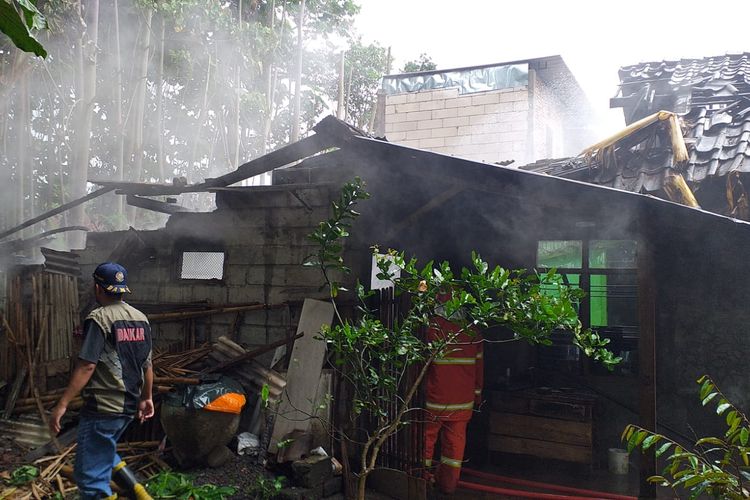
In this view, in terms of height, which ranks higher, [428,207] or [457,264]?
[428,207]

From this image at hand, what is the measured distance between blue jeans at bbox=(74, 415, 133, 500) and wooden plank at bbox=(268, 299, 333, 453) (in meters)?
2.03

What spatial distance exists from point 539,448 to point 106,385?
200 inches

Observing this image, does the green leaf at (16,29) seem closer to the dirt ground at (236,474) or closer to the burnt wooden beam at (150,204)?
the dirt ground at (236,474)

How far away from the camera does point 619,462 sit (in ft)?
21.9

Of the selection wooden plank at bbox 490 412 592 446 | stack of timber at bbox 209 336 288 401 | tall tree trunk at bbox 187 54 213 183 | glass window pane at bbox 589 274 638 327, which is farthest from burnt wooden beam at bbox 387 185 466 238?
tall tree trunk at bbox 187 54 213 183

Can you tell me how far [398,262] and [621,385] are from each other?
4750mm

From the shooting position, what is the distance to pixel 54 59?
20406mm

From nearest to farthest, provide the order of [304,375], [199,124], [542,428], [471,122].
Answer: [304,375], [542,428], [471,122], [199,124]

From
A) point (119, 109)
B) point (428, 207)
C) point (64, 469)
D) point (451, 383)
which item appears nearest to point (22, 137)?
point (119, 109)

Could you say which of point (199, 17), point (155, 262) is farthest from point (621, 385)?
point (199, 17)

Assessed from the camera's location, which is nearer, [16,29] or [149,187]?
[16,29]

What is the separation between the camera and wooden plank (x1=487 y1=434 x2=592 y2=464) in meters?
6.64

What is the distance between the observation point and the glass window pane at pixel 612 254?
724 centimetres

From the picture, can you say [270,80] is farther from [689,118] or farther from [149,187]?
[689,118]
